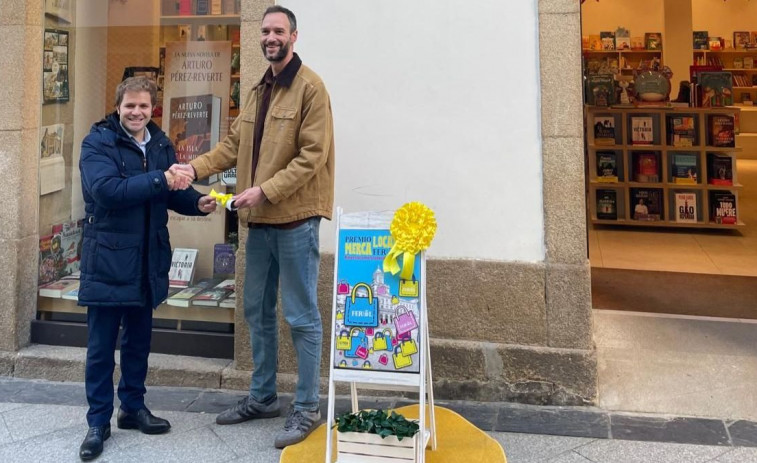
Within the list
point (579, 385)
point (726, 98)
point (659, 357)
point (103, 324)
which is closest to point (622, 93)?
point (726, 98)

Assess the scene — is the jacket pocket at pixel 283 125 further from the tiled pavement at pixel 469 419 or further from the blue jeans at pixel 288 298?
the tiled pavement at pixel 469 419

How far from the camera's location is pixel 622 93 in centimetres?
934

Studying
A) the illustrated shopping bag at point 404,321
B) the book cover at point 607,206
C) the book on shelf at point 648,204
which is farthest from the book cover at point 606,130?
the illustrated shopping bag at point 404,321

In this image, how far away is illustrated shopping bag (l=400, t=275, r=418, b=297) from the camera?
346 centimetres

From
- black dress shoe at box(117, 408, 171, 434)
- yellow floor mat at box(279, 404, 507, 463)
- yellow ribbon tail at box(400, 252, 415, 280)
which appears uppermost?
yellow ribbon tail at box(400, 252, 415, 280)

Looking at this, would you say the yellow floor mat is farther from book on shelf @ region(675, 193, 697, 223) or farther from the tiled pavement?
book on shelf @ region(675, 193, 697, 223)

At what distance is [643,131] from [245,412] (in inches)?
269

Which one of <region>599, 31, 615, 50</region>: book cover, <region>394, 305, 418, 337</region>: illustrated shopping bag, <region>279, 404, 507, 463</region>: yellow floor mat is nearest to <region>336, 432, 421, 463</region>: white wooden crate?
<region>279, 404, 507, 463</region>: yellow floor mat

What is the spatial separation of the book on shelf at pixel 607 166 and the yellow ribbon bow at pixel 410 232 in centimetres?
630

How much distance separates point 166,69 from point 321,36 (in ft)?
4.77

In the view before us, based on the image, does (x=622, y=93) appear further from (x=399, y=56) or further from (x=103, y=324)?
(x=103, y=324)

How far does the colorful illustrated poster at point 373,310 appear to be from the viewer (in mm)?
3461

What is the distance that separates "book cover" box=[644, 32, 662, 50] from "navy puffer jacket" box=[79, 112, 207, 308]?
47.6 ft

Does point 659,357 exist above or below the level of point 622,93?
below
